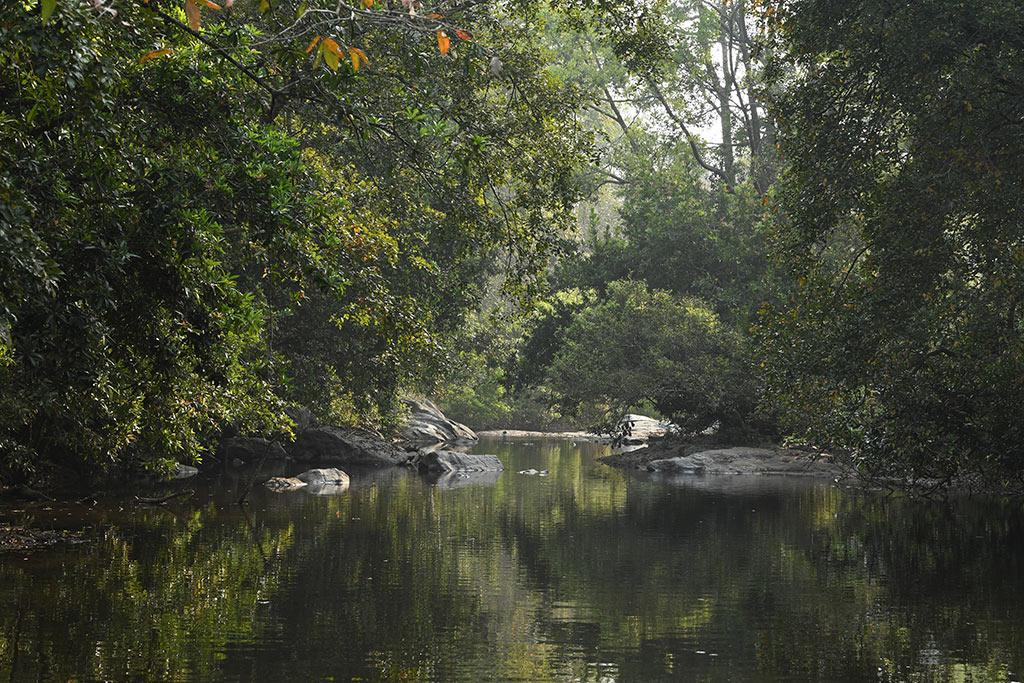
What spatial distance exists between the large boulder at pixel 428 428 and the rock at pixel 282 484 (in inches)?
719

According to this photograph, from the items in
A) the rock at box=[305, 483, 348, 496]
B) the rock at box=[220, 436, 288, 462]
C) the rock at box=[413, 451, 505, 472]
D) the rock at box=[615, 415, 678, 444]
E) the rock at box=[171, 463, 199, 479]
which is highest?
the rock at box=[615, 415, 678, 444]

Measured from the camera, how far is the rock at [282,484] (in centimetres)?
2695

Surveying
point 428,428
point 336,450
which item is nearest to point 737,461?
point 336,450

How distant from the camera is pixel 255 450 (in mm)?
35156

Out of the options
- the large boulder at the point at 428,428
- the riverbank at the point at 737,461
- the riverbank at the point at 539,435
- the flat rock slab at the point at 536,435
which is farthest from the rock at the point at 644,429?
the large boulder at the point at 428,428

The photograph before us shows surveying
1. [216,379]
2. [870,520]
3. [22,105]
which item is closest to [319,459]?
[870,520]

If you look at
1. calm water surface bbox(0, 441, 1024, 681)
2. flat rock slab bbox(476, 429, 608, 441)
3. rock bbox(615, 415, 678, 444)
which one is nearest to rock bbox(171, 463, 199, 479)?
calm water surface bbox(0, 441, 1024, 681)

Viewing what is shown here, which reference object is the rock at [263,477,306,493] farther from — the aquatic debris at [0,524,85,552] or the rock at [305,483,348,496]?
the aquatic debris at [0,524,85,552]

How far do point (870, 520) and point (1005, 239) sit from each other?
7096 mm

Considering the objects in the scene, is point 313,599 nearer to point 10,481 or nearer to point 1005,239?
point 10,481

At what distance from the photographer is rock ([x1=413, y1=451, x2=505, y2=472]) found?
110 ft

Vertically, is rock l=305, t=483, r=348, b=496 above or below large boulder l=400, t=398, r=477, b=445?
below

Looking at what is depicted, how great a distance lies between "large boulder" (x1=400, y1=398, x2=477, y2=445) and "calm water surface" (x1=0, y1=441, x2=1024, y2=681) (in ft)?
79.1

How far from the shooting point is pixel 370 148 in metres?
24.4
